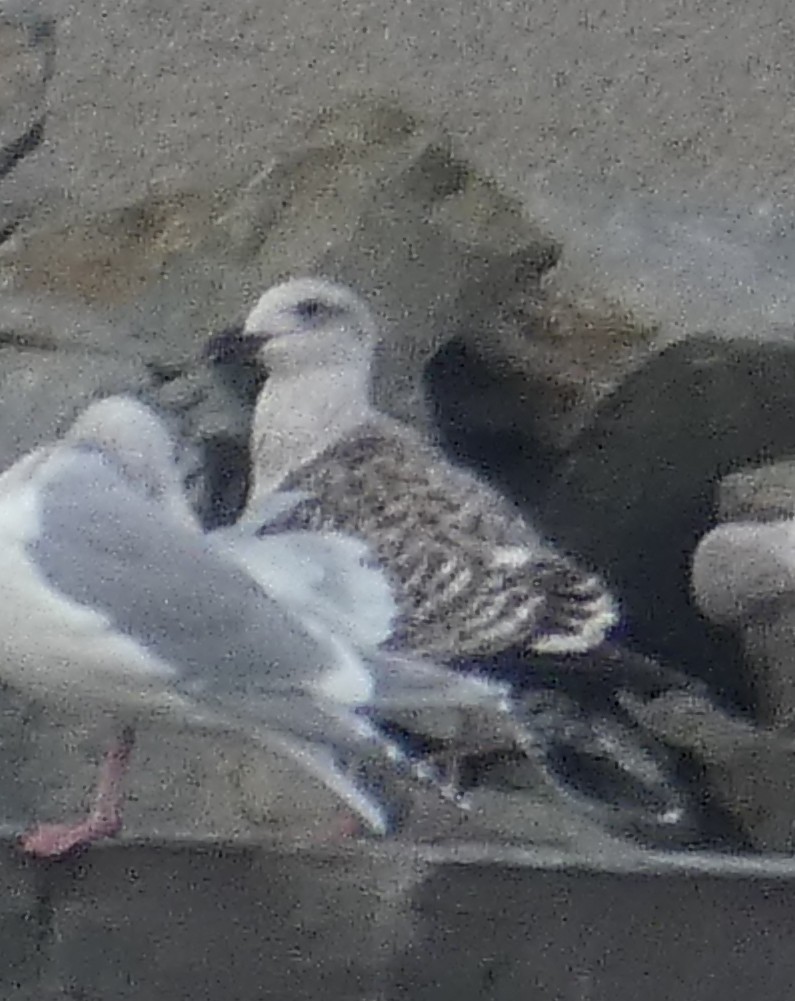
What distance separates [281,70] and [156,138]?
0.07m

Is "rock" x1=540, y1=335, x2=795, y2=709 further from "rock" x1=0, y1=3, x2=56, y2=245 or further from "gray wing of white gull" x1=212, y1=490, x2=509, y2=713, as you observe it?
"rock" x1=0, y1=3, x2=56, y2=245

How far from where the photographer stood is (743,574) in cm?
83

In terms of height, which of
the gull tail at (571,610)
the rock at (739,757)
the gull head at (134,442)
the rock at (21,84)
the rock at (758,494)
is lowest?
the rock at (739,757)

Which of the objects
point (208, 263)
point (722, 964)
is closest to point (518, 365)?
point (208, 263)

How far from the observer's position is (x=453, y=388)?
846 mm

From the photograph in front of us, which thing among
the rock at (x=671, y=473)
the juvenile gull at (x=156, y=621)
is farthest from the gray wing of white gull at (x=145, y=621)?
the rock at (x=671, y=473)

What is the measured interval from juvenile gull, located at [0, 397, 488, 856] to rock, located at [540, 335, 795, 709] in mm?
101

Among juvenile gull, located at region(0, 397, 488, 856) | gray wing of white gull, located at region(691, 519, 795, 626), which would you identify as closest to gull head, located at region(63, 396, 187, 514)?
juvenile gull, located at region(0, 397, 488, 856)

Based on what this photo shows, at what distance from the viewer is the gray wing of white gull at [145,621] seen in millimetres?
794

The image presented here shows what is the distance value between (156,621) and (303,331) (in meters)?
0.15

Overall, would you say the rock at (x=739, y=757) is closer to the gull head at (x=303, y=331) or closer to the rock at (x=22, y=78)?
the gull head at (x=303, y=331)

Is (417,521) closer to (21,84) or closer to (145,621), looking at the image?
(145,621)

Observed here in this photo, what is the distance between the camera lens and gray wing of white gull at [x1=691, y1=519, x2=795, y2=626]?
2.71 feet

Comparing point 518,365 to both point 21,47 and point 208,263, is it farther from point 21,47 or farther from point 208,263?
point 21,47
